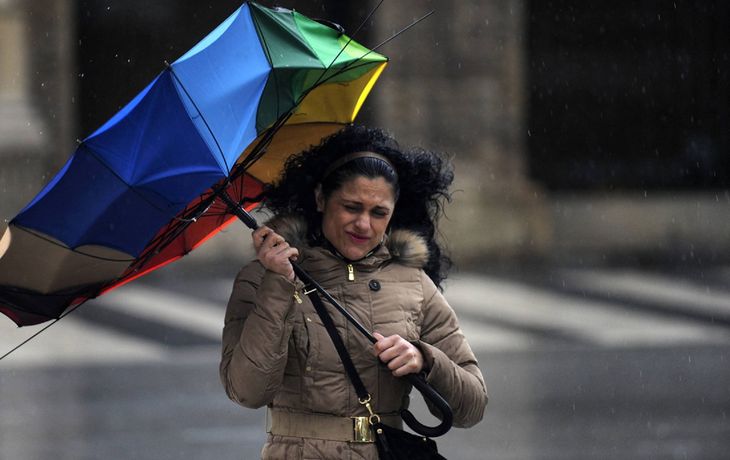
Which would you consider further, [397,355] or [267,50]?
[267,50]

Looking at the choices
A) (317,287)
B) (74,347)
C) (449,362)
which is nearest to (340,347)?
(317,287)

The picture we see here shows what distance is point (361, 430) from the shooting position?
3766 mm

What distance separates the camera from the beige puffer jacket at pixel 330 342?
367 cm

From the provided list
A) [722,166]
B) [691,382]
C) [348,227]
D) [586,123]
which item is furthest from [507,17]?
[348,227]

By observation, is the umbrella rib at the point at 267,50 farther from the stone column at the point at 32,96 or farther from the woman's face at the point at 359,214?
the stone column at the point at 32,96

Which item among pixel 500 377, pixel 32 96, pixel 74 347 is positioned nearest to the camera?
pixel 500 377

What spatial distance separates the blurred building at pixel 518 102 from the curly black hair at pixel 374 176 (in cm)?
1129

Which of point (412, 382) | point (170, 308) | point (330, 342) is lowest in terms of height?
point (412, 382)

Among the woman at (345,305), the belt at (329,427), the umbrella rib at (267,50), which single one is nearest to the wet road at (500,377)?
the woman at (345,305)

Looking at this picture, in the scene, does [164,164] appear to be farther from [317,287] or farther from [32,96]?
[32,96]

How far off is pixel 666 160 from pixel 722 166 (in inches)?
28.2

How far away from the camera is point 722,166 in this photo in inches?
697

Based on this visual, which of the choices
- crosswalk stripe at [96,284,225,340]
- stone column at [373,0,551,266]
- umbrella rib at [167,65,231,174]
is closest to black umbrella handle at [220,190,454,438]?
umbrella rib at [167,65,231,174]

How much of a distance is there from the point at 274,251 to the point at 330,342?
0.28 m
